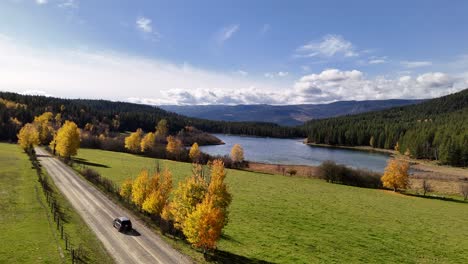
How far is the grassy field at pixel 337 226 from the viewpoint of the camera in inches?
1522

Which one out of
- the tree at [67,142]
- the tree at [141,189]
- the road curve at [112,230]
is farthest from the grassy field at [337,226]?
the tree at [67,142]

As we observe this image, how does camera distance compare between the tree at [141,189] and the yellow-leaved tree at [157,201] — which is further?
the tree at [141,189]

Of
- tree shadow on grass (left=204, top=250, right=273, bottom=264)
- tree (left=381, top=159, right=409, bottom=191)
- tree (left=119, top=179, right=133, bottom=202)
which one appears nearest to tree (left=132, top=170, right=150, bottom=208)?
tree (left=119, top=179, right=133, bottom=202)

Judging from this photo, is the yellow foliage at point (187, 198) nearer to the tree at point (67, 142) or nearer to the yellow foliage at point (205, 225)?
the yellow foliage at point (205, 225)

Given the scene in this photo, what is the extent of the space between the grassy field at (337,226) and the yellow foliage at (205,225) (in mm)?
5223

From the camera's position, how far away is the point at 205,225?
32.7m

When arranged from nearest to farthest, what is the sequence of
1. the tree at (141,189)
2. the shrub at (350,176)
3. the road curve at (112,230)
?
the road curve at (112,230)
the tree at (141,189)
the shrub at (350,176)

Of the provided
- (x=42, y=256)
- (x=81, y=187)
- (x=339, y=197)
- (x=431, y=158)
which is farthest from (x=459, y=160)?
(x=42, y=256)

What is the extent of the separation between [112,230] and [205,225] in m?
15.8

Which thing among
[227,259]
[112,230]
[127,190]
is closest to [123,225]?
[112,230]

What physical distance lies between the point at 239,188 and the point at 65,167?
4608 cm

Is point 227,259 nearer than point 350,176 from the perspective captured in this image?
Yes

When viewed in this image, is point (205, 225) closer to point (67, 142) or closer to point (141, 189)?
point (141, 189)

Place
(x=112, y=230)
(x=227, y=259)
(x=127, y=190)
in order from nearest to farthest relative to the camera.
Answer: (x=227, y=259) → (x=112, y=230) → (x=127, y=190)
